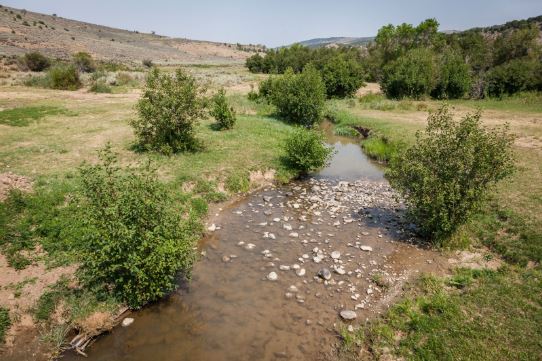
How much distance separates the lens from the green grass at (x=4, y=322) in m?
7.56

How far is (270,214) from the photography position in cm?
1430

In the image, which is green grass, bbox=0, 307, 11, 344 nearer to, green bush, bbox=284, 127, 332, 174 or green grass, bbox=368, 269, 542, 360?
green grass, bbox=368, 269, 542, 360

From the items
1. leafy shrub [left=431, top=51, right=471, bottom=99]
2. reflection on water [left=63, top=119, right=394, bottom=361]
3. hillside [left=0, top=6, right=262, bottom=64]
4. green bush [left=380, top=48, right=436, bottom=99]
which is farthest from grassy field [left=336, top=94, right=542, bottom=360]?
hillside [left=0, top=6, right=262, bottom=64]

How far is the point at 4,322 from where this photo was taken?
7773mm

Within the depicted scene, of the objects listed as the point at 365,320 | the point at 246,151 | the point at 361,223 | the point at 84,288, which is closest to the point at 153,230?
the point at 84,288

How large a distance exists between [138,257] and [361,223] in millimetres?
8639

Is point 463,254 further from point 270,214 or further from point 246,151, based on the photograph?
point 246,151

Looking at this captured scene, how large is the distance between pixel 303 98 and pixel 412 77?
21.3 meters

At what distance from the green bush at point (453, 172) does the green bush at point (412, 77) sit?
Answer: 33931mm

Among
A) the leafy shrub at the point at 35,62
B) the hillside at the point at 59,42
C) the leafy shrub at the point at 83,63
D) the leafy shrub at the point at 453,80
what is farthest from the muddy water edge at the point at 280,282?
the hillside at the point at 59,42

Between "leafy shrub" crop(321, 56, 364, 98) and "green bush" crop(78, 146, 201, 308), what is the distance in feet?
131

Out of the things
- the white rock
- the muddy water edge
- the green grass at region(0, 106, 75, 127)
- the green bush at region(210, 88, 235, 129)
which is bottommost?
the white rock

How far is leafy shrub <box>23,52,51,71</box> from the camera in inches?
2243

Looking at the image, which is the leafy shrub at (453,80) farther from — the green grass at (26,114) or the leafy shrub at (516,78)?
the green grass at (26,114)
